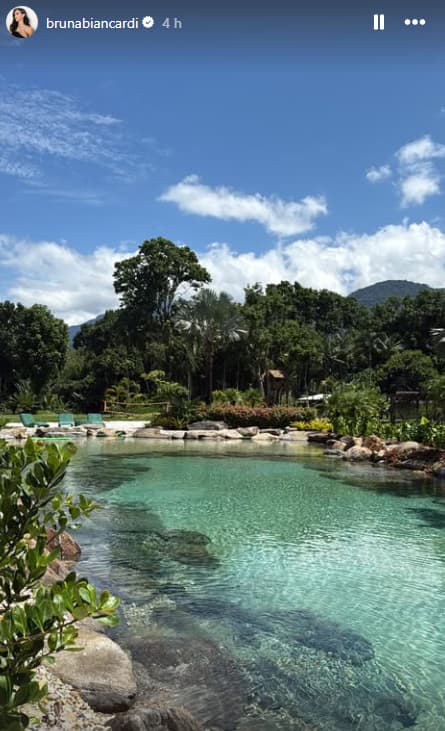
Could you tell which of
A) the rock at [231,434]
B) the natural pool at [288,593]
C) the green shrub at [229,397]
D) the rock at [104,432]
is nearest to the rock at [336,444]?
the rock at [231,434]

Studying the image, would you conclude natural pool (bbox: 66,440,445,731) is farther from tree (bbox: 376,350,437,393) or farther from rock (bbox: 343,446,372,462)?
tree (bbox: 376,350,437,393)

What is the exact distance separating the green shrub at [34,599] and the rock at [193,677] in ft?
6.68

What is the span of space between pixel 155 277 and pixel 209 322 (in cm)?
1389

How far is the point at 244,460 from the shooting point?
1788 cm

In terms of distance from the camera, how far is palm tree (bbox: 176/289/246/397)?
36.2 m

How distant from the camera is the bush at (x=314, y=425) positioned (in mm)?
25781

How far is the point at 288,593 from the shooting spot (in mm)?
6445

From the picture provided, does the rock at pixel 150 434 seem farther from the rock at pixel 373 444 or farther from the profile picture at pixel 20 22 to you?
the profile picture at pixel 20 22

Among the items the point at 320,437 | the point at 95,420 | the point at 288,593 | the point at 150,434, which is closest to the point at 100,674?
the point at 288,593

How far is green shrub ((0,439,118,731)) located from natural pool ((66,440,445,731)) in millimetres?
2366

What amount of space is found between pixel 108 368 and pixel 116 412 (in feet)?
21.2

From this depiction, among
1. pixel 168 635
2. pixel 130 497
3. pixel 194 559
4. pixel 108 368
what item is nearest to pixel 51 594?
pixel 168 635

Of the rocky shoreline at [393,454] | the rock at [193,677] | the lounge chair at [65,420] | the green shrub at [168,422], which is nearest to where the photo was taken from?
the rock at [193,677]

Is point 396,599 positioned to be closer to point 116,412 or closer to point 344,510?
point 344,510
